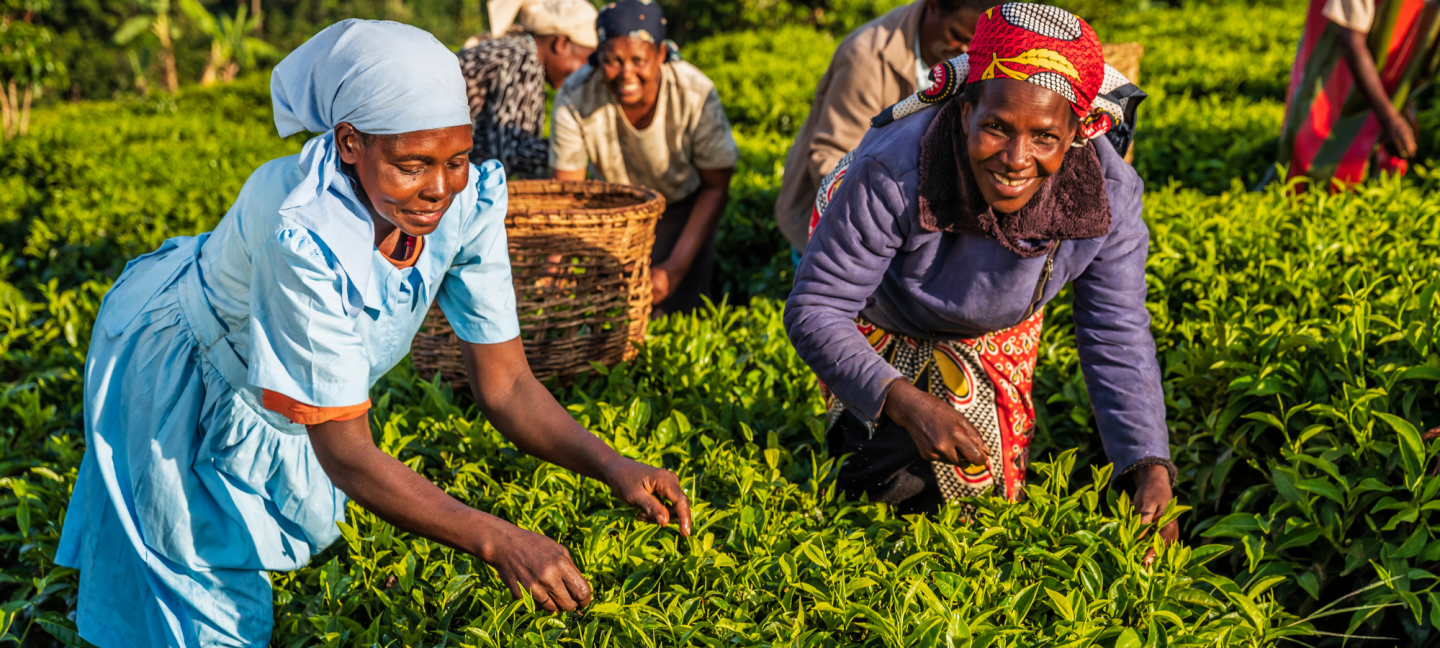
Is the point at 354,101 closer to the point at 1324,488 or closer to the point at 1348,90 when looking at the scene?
the point at 1324,488

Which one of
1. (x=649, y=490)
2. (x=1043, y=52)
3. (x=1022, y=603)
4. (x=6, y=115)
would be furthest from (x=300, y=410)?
(x=6, y=115)

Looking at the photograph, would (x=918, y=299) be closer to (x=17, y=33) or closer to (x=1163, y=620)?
(x=1163, y=620)

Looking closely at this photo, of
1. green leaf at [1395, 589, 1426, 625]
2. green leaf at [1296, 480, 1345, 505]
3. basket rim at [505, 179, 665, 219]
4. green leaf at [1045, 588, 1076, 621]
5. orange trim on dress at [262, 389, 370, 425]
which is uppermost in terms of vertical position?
orange trim on dress at [262, 389, 370, 425]

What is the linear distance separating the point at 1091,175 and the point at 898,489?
34.7 inches

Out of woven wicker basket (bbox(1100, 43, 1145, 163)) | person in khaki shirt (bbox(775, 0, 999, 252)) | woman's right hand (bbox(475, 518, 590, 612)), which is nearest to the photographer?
woman's right hand (bbox(475, 518, 590, 612))

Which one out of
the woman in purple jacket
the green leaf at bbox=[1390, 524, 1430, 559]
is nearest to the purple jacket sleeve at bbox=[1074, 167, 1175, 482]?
the woman in purple jacket

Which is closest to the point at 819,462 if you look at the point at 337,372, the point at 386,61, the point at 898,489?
the point at 898,489

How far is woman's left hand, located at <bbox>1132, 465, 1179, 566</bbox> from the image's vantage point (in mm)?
2119

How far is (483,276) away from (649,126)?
84.3 inches

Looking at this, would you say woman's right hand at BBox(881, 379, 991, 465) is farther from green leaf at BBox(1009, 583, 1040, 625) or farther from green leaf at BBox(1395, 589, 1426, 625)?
green leaf at BBox(1395, 589, 1426, 625)

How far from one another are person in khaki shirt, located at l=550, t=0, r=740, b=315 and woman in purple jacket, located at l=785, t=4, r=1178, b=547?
1654 millimetres

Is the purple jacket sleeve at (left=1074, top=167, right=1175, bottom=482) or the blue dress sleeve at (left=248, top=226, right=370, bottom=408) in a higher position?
the blue dress sleeve at (left=248, top=226, right=370, bottom=408)

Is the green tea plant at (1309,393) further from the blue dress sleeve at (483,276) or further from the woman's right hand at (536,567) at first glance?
the blue dress sleeve at (483,276)

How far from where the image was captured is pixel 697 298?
4.50 meters
